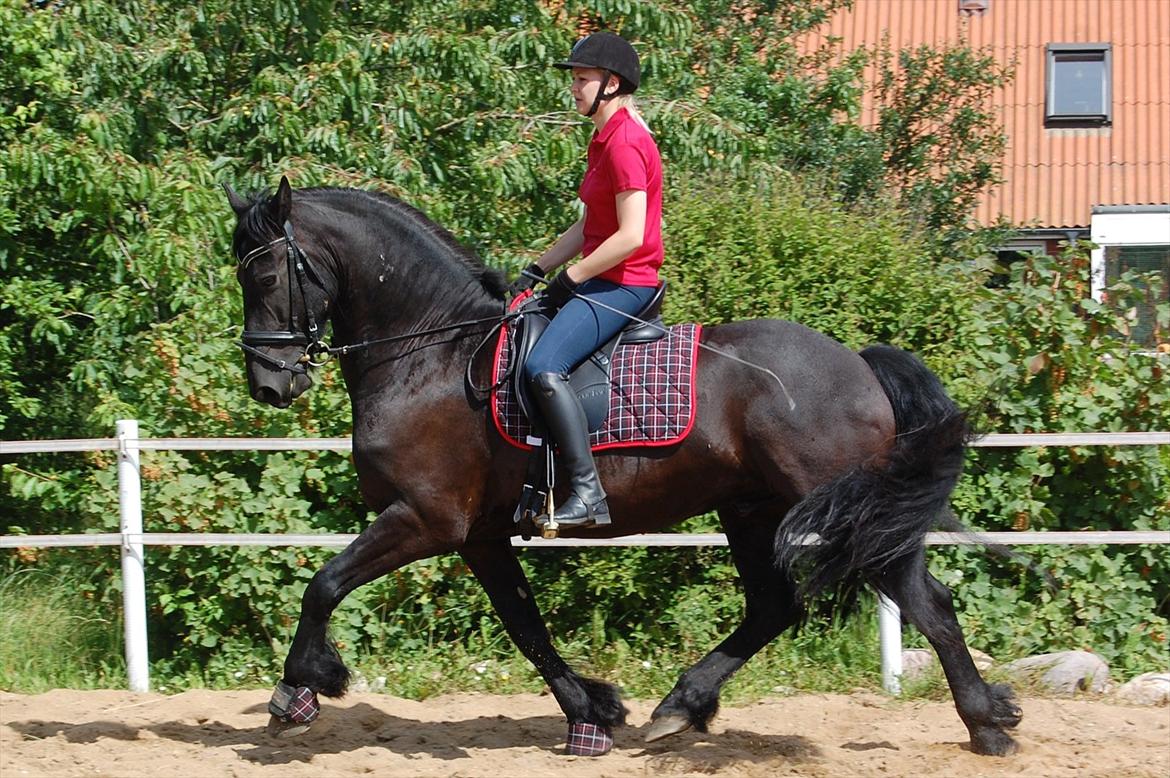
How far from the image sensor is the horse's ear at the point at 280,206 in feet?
16.4

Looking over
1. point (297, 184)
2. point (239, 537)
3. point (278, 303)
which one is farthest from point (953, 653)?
point (297, 184)

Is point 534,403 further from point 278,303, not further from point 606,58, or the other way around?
point 606,58

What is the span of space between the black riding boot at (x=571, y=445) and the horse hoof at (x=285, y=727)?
1405mm

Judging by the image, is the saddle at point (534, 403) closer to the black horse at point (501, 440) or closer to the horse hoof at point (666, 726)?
the black horse at point (501, 440)

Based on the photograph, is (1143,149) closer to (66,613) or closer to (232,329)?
(232,329)

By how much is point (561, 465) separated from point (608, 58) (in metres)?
1.59

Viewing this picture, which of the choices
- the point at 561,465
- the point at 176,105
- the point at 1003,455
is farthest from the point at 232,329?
the point at 1003,455

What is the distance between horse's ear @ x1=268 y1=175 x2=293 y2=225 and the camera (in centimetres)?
500

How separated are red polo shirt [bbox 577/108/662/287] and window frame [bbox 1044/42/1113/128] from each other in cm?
1741

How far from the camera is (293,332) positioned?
509 cm

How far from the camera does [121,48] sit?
9.11 meters

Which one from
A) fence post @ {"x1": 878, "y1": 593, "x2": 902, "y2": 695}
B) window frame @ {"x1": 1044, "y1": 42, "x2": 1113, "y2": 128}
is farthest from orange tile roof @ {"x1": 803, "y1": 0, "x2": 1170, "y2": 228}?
fence post @ {"x1": 878, "y1": 593, "x2": 902, "y2": 695}

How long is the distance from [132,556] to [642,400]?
3.23 meters

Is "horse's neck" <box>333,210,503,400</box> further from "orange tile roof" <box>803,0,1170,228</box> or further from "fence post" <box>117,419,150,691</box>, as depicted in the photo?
"orange tile roof" <box>803,0,1170,228</box>
